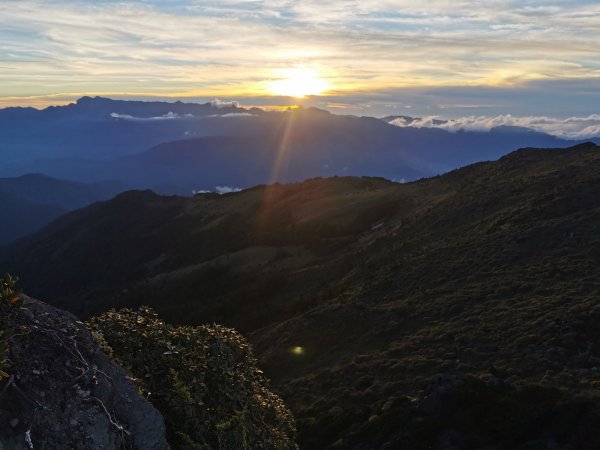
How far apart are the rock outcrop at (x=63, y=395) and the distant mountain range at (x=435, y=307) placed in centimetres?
1180

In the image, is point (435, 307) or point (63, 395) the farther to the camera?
point (435, 307)

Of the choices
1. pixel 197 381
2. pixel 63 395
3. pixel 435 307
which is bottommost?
pixel 435 307

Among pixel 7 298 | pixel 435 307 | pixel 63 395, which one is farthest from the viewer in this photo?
pixel 435 307

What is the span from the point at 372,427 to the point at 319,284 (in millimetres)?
34167

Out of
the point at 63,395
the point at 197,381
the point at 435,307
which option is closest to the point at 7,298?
the point at 63,395

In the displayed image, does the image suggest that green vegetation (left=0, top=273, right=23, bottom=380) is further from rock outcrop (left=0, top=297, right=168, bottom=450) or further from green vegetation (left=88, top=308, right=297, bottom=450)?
green vegetation (left=88, top=308, right=297, bottom=450)

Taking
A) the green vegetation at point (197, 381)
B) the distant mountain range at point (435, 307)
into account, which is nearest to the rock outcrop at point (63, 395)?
the green vegetation at point (197, 381)

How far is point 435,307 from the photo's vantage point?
31797 mm

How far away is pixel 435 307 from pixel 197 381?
2428 centimetres

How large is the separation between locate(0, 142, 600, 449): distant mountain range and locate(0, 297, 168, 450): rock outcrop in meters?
11.8

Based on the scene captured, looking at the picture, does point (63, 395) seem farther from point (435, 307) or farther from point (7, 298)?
point (435, 307)

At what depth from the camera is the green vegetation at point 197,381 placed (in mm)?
9703

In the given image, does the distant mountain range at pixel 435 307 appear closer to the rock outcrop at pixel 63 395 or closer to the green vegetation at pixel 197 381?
the green vegetation at pixel 197 381

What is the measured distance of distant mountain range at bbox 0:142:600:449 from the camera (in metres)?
17.9
